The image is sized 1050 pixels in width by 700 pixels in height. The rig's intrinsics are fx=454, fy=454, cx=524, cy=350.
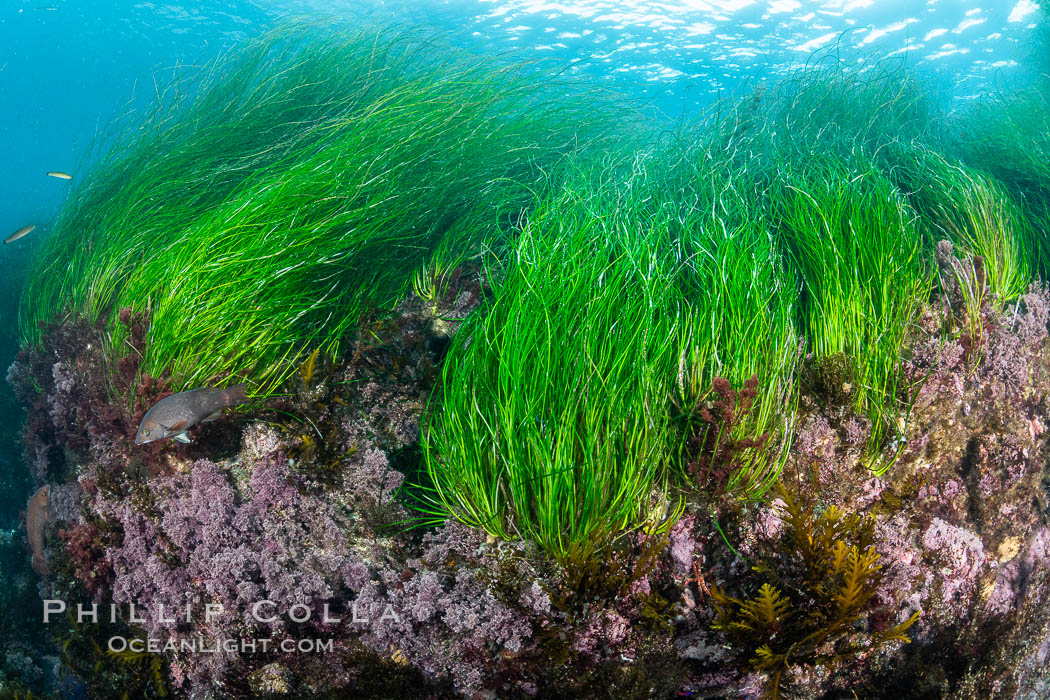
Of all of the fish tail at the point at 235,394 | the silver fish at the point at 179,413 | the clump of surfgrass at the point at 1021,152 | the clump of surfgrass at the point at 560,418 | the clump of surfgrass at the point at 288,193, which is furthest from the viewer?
the clump of surfgrass at the point at 1021,152

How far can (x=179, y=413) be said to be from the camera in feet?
8.03

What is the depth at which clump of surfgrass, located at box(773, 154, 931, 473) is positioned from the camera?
265 centimetres

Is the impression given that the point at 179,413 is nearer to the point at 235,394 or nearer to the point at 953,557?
the point at 235,394

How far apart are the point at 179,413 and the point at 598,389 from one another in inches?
88.8

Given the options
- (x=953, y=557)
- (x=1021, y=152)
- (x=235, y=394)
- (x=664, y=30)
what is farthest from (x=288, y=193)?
(x=664, y=30)

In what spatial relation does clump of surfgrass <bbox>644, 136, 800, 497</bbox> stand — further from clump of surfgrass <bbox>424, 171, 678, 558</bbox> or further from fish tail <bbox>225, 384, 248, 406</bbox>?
fish tail <bbox>225, 384, 248, 406</bbox>

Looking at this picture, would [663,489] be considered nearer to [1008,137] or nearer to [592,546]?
[592,546]

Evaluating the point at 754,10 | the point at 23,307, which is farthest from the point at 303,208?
the point at 754,10

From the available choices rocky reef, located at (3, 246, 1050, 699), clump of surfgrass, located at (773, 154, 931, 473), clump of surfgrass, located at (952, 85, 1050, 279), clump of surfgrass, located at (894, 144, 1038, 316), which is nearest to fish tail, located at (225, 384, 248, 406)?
rocky reef, located at (3, 246, 1050, 699)

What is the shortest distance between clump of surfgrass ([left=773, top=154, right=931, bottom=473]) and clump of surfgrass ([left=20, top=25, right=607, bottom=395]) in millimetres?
2753

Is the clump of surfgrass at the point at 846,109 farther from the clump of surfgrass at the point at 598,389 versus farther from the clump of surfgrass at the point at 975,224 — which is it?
the clump of surfgrass at the point at 598,389

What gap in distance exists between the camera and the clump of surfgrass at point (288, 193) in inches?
135

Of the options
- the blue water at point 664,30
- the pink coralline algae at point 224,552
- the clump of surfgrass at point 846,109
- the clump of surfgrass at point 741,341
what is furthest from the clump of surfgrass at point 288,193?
the blue water at point 664,30

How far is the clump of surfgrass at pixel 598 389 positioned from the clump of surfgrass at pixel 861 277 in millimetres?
325
